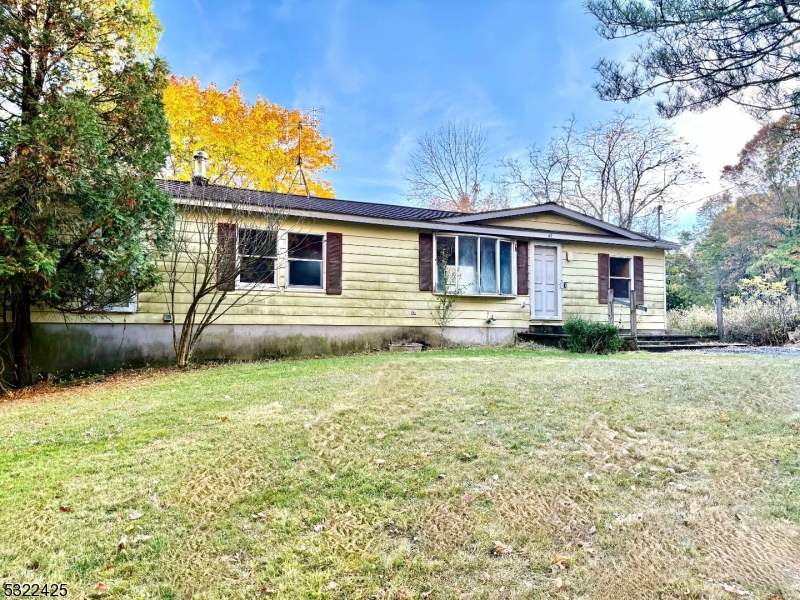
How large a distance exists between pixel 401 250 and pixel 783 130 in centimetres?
644

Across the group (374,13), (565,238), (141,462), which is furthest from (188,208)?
(374,13)

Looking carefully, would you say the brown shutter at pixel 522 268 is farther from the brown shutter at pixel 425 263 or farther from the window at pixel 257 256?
the window at pixel 257 256

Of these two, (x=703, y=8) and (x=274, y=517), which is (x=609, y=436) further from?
(x=703, y=8)

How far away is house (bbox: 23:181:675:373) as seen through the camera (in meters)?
8.03

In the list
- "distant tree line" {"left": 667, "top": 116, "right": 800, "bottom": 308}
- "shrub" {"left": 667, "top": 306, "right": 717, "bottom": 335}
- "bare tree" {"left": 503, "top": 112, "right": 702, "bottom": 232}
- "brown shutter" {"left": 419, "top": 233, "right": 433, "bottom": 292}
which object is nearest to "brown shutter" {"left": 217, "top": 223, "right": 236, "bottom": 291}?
"brown shutter" {"left": 419, "top": 233, "right": 433, "bottom": 292}

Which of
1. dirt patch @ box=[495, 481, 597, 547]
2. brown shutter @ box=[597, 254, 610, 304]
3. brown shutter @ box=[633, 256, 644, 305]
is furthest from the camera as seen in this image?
brown shutter @ box=[633, 256, 644, 305]

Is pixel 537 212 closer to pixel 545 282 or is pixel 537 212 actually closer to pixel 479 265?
pixel 545 282

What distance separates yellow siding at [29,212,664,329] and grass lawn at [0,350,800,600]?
4.13m

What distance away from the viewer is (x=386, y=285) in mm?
9703

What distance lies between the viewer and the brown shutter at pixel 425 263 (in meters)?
9.93

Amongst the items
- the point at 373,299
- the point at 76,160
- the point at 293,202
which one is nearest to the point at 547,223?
the point at 373,299

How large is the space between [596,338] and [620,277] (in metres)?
3.59

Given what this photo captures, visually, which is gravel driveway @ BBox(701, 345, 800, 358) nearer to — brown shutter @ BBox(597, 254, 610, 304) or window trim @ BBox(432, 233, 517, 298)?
brown shutter @ BBox(597, 254, 610, 304)

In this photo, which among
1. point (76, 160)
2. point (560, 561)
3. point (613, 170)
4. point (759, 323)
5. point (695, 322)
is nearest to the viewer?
point (560, 561)
